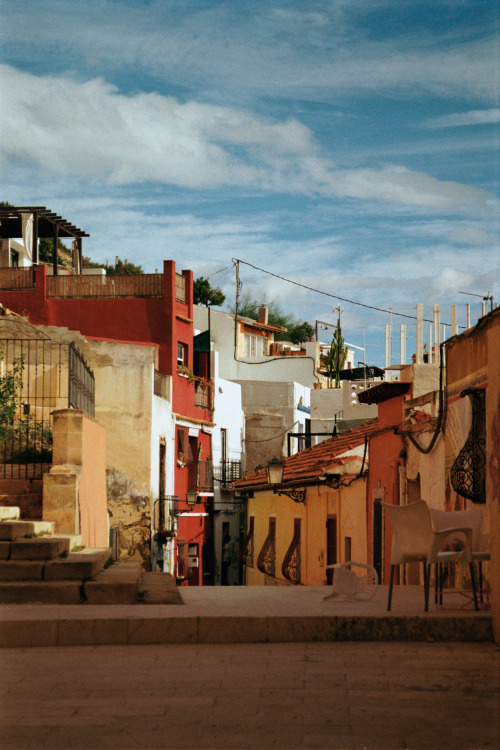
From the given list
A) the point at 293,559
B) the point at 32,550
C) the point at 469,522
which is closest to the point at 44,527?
the point at 32,550

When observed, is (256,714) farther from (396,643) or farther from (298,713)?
(396,643)

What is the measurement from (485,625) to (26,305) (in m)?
29.4

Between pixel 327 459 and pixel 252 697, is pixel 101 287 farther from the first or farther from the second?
pixel 252 697

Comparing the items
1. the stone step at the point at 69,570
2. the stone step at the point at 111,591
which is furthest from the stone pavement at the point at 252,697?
the stone step at the point at 69,570

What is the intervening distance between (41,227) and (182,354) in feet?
23.6

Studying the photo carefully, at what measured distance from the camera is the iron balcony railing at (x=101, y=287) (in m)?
34.9

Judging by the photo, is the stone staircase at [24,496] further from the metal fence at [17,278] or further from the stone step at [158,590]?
the metal fence at [17,278]

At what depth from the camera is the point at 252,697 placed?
17.1ft

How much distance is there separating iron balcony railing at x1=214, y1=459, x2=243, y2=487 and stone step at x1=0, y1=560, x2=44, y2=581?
2980cm

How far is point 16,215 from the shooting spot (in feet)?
115

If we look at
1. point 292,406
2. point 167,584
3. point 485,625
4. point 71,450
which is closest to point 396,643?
point 485,625

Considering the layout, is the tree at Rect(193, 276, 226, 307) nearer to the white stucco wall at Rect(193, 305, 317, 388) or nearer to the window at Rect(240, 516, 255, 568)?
the white stucco wall at Rect(193, 305, 317, 388)

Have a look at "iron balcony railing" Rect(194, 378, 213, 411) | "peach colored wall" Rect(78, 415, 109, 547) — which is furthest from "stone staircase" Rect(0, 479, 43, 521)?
"iron balcony railing" Rect(194, 378, 213, 411)

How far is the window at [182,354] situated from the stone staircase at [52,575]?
25784 mm
